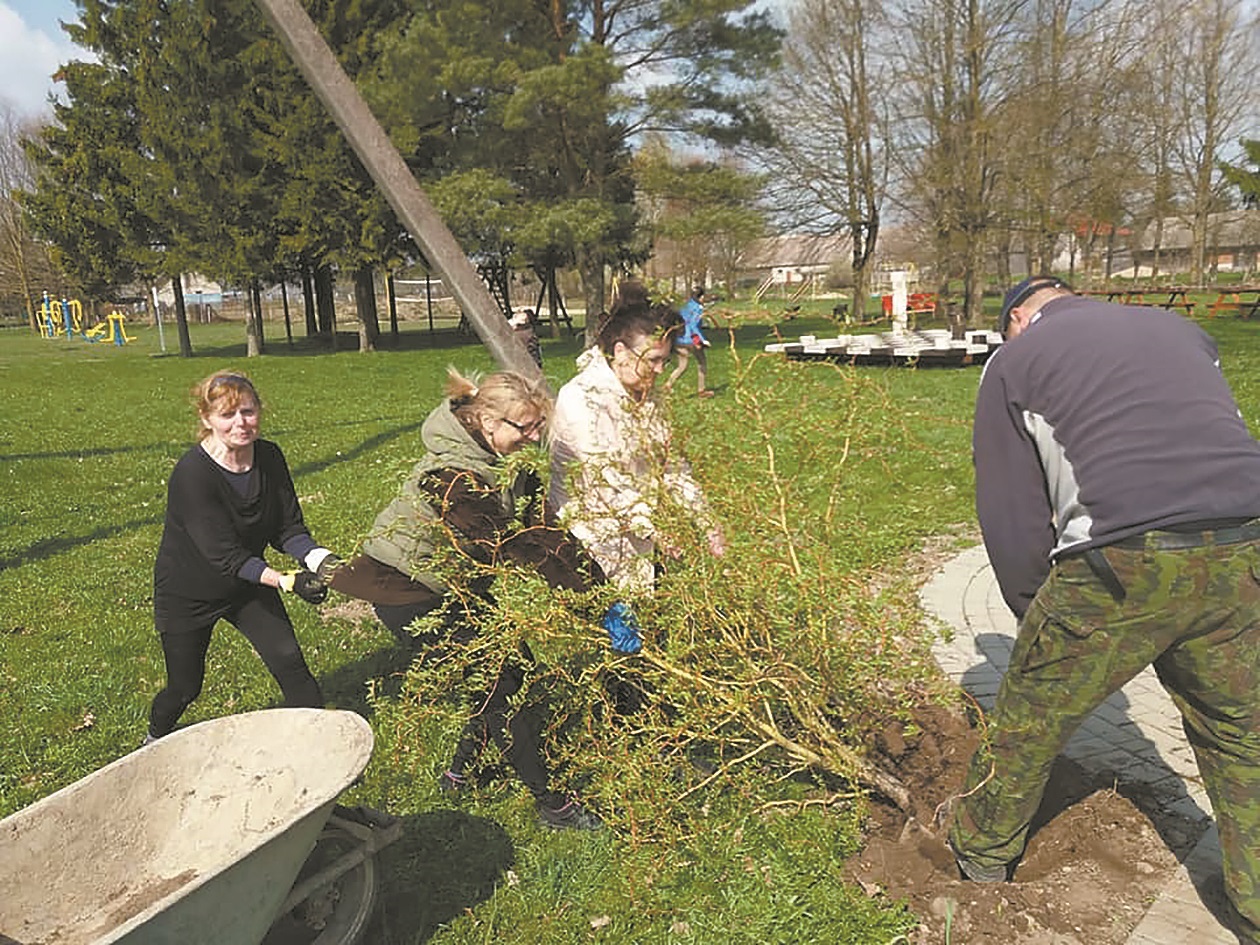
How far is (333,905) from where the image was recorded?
2.69m

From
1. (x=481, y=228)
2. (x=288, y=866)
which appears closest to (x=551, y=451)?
(x=288, y=866)

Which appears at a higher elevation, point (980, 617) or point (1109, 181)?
point (1109, 181)

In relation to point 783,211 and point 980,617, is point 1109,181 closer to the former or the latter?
point 783,211

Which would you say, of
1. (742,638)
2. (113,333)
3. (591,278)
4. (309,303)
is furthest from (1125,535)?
(113,333)

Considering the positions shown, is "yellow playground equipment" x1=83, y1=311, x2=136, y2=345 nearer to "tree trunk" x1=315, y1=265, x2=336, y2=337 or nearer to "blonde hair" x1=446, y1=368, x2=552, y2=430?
"tree trunk" x1=315, y1=265, x2=336, y2=337

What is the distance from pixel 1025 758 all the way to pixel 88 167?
2707 centimetres

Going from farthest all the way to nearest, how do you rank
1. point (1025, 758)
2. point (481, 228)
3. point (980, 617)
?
point (481, 228), point (980, 617), point (1025, 758)

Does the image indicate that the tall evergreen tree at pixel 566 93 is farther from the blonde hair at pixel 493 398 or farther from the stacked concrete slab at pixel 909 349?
the blonde hair at pixel 493 398

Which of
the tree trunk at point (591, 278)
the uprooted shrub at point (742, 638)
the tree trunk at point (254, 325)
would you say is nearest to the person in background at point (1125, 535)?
the uprooted shrub at point (742, 638)

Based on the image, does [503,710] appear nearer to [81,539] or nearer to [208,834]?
[208,834]

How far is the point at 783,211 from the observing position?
24094 mm

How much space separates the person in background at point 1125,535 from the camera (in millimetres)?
2135

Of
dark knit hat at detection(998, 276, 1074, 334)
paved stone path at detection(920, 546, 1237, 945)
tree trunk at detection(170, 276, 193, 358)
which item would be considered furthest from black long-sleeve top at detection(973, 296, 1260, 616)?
tree trunk at detection(170, 276, 193, 358)

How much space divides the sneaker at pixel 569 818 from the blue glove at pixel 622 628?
0.69 metres
